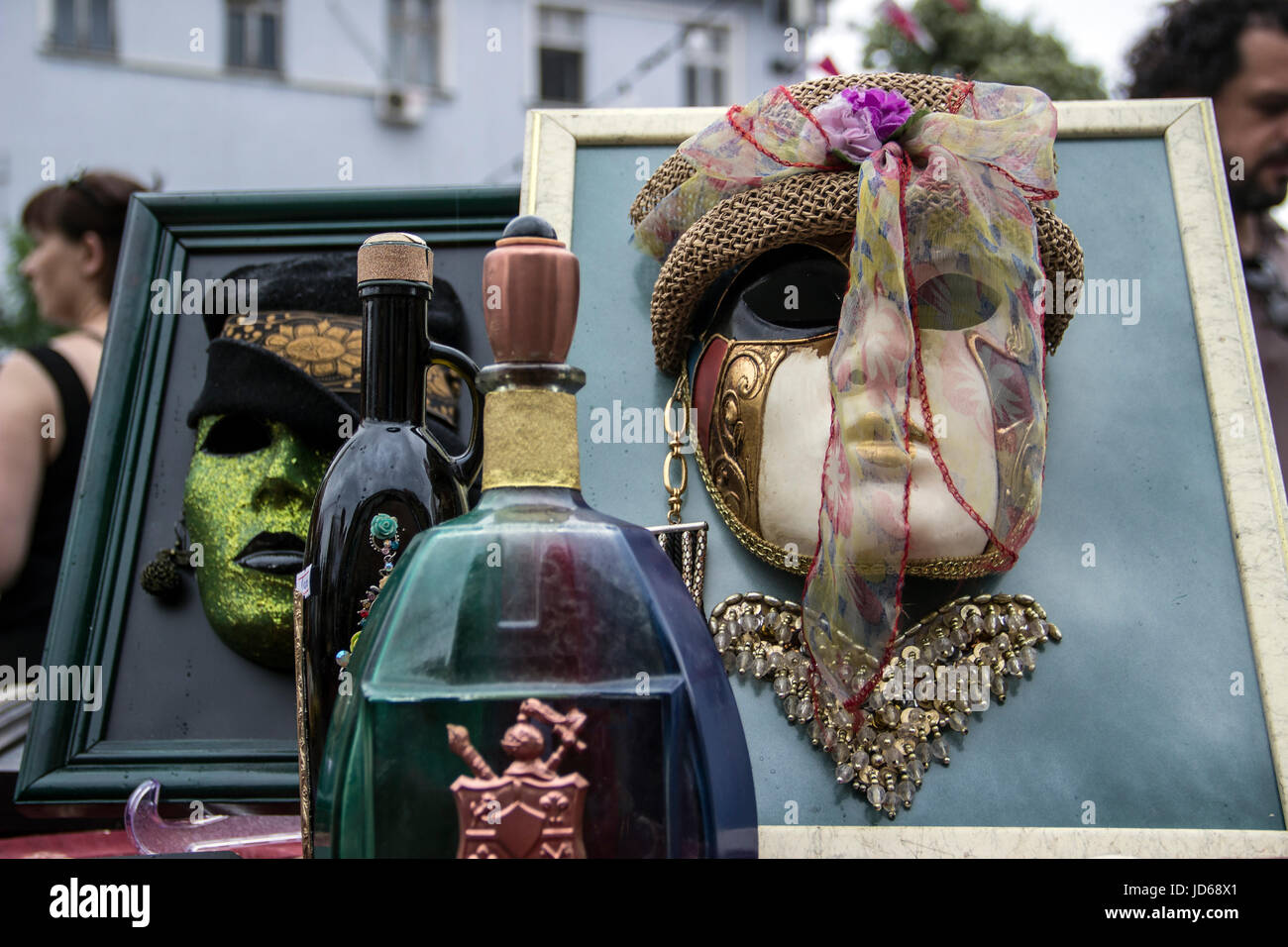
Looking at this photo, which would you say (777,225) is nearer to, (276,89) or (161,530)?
(161,530)

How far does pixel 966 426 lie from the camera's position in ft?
3.21

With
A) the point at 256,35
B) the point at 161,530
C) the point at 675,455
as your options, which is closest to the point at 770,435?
the point at 675,455

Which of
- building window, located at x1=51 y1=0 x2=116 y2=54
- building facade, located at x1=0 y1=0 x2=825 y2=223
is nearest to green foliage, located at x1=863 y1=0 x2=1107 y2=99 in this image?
building facade, located at x1=0 y1=0 x2=825 y2=223

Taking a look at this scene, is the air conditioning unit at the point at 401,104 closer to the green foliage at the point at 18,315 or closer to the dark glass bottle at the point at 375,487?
the green foliage at the point at 18,315

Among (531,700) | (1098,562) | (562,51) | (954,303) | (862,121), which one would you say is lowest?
(531,700)

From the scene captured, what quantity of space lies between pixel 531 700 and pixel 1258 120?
1444 mm

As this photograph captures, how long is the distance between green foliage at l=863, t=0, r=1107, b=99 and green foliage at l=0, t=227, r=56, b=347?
21.9ft

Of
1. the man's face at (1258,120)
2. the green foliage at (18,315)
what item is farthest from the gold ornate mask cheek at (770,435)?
the green foliage at (18,315)

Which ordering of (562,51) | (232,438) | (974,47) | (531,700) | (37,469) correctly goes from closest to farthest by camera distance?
1. (531,700)
2. (232,438)
3. (37,469)
4. (974,47)
5. (562,51)

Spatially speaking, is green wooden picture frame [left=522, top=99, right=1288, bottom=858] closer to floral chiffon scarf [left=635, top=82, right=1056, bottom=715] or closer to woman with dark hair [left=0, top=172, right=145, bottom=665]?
floral chiffon scarf [left=635, top=82, right=1056, bottom=715]

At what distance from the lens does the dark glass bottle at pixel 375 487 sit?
852mm

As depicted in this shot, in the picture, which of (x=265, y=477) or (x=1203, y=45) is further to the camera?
(x=1203, y=45)

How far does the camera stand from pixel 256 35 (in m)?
7.93
